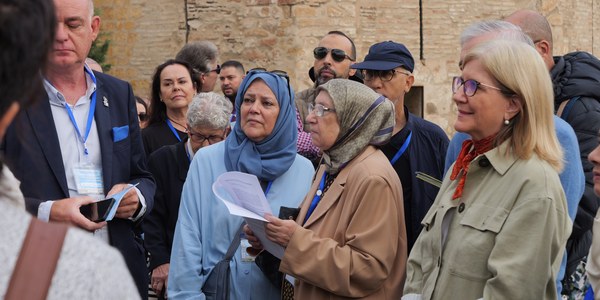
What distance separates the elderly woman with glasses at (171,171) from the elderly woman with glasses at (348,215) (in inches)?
52.6

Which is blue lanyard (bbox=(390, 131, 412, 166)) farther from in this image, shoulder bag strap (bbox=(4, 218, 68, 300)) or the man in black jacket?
shoulder bag strap (bbox=(4, 218, 68, 300))

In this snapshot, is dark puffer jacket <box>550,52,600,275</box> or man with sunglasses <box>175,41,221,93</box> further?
man with sunglasses <box>175,41,221,93</box>

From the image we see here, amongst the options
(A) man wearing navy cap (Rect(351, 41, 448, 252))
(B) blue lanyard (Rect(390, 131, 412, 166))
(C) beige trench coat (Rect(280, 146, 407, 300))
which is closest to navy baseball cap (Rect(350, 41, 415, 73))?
(A) man wearing navy cap (Rect(351, 41, 448, 252))

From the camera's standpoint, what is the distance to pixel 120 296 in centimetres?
162

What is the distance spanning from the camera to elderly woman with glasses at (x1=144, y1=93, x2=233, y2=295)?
577 centimetres

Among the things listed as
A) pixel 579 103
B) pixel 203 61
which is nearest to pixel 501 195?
pixel 579 103

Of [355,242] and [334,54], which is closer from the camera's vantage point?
[355,242]

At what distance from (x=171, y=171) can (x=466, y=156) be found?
2.60 meters

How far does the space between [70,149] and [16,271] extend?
2.83 meters

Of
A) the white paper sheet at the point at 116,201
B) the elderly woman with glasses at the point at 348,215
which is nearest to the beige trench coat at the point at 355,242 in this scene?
the elderly woman with glasses at the point at 348,215

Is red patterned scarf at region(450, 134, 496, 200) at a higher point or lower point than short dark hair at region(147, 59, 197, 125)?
higher

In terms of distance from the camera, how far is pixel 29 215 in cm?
158

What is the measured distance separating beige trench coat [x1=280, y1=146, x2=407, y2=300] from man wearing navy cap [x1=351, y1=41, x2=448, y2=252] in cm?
99

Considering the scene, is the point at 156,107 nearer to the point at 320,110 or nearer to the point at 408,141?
the point at 408,141
